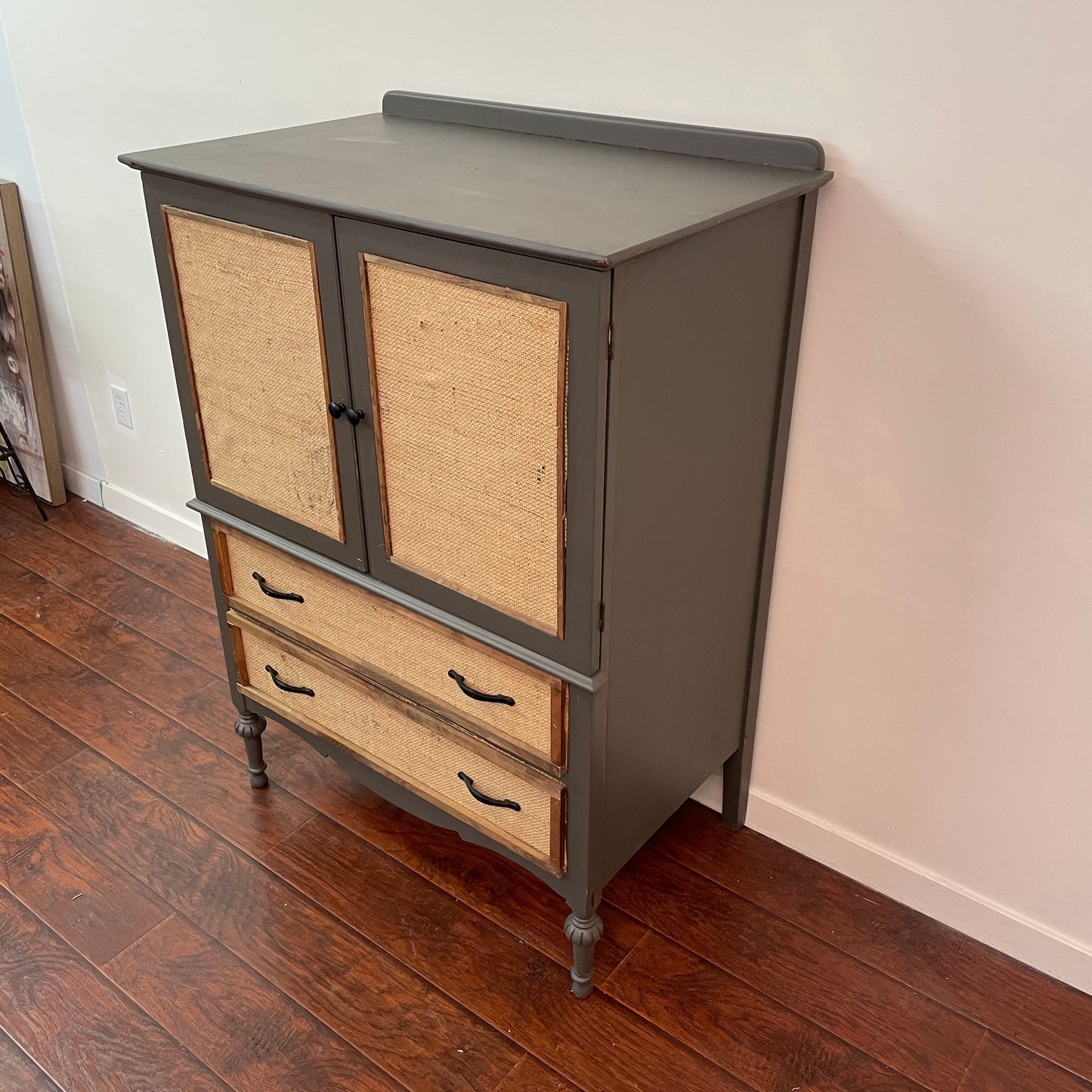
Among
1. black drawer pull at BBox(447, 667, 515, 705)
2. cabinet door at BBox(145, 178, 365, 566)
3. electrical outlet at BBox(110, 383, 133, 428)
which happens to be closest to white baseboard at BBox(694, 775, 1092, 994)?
black drawer pull at BBox(447, 667, 515, 705)

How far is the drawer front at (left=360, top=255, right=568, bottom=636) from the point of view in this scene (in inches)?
45.0

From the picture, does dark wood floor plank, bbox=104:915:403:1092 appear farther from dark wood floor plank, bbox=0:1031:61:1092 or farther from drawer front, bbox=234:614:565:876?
drawer front, bbox=234:614:565:876

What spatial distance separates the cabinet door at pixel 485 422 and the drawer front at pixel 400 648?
7cm

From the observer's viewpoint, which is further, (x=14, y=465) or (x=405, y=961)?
(x=14, y=465)

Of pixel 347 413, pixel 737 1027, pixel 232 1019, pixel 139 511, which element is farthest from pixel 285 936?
pixel 139 511

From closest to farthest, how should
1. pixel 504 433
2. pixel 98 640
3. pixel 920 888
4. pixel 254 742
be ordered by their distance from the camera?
pixel 504 433 → pixel 920 888 → pixel 254 742 → pixel 98 640

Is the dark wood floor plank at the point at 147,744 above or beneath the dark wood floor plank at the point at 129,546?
beneath

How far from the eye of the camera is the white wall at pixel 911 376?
1.23 meters

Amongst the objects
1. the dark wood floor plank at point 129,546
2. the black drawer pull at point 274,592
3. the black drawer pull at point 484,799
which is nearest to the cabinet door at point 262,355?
the black drawer pull at point 274,592

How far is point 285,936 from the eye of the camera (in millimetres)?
1652

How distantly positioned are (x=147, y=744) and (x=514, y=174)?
1305mm

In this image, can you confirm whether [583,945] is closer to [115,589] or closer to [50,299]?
[115,589]

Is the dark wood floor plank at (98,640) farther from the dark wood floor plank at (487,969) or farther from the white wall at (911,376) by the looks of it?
the white wall at (911,376)

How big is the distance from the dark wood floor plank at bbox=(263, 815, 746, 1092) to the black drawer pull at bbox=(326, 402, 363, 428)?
2.63 feet
